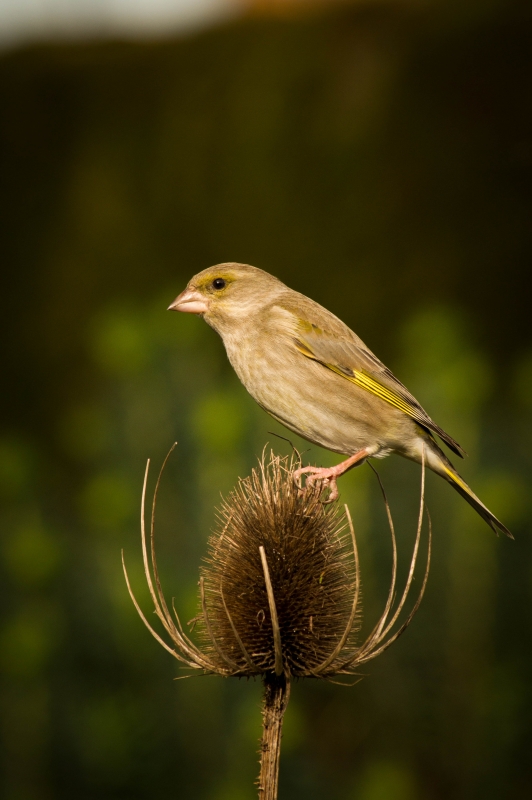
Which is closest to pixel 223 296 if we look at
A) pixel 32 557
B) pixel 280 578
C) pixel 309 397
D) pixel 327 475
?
pixel 309 397

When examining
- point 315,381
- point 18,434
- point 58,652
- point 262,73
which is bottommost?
point 58,652

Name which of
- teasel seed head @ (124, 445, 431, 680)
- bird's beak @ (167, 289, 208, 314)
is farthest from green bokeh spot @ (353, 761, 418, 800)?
bird's beak @ (167, 289, 208, 314)

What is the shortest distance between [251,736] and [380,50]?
10.4m

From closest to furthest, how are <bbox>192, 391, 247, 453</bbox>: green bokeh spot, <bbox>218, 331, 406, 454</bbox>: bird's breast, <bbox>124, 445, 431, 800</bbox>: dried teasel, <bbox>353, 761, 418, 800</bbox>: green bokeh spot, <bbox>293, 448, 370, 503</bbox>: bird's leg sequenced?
<bbox>124, 445, 431, 800</bbox>: dried teasel < <bbox>293, 448, 370, 503</bbox>: bird's leg < <bbox>218, 331, 406, 454</bbox>: bird's breast < <bbox>192, 391, 247, 453</bbox>: green bokeh spot < <bbox>353, 761, 418, 800</bbox>: green bokeh spot

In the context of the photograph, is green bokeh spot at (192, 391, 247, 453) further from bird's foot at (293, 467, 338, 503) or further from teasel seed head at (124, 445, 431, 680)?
teasel seed head at (124, 445, 431, 680)

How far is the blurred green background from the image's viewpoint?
725 centimetres

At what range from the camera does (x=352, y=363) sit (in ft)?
14.5

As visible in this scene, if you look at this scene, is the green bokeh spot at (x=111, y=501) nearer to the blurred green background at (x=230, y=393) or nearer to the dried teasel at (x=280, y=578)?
the blurred green background at (x=230, y=393)


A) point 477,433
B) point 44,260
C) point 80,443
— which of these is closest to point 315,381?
point 477,433

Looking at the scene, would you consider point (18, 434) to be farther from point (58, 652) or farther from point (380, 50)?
point (380, 50)

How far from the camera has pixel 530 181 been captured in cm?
1150

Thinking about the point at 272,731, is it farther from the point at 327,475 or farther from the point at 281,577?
the point at 327,475

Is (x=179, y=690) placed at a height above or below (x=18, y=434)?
below

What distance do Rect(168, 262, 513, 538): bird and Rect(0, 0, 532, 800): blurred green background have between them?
2535mm
